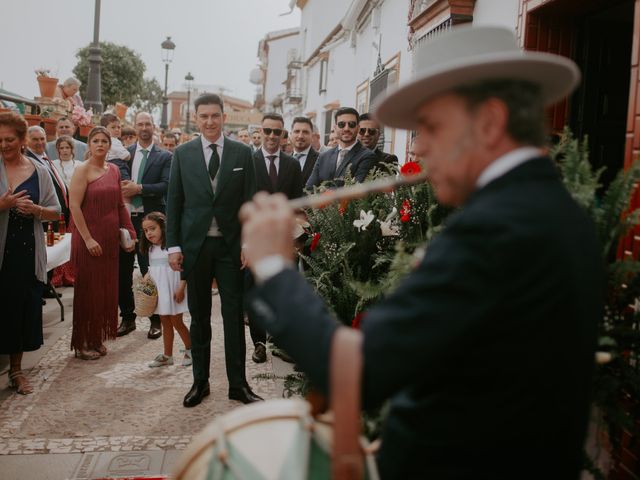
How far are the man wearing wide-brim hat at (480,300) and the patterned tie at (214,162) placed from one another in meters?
3.29

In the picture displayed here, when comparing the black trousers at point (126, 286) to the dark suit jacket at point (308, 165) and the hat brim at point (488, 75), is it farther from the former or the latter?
the hat brim at point (488, 75)

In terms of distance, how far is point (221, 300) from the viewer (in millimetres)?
4754

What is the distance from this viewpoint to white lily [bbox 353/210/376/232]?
12.9ft

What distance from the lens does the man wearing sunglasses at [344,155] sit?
5988 millimetres

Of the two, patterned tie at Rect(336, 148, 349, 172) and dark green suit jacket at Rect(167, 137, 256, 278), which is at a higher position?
patterned tie at Rect(336, 148, 349, 172)

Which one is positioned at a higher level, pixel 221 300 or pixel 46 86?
pixel 46 86

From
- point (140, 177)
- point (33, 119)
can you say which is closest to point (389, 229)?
point (140, 177)

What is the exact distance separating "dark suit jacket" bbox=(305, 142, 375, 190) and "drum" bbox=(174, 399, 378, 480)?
3.99 metres

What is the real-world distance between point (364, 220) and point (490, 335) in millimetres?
2735

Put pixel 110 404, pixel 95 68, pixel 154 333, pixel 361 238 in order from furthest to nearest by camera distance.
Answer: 1. pixel 95 68
2. pixel 154 333
3. pixel 110 404
4. pixel 361 238

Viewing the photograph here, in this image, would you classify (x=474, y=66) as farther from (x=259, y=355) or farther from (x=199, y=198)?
(x=259, y=355)

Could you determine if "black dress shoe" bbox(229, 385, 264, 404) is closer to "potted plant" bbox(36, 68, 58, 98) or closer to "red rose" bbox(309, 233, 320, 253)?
"red rose" bbox(309, 233, 320, 253)

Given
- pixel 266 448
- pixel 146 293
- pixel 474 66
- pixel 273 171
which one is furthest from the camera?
pixel 273 171

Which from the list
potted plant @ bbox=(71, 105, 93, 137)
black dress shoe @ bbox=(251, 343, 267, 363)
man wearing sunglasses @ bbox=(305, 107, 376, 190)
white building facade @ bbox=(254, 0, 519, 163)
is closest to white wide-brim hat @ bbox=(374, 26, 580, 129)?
white building facade @ bbox=(254, 0, 519, 163)
